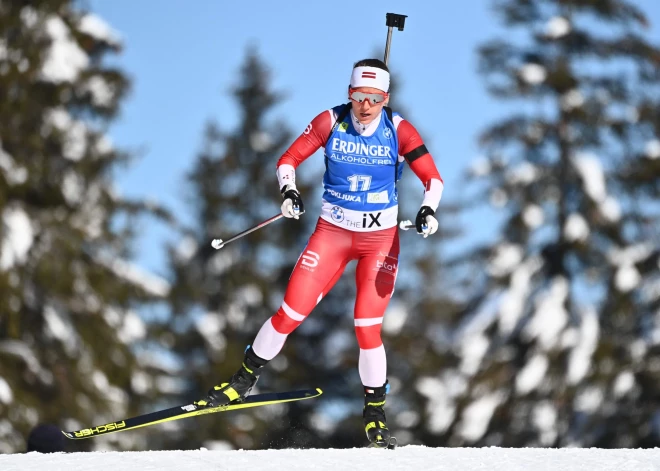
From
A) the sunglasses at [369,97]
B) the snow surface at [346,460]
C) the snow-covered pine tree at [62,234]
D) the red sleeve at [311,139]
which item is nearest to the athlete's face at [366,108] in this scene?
the sunglasses at [369,97]

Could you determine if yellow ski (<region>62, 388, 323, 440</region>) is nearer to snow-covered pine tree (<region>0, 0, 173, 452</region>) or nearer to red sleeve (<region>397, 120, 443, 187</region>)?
red sleeve (<region>397, 120, 443, 187</region>)

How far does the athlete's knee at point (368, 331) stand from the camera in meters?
7.34

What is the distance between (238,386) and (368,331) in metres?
1.16

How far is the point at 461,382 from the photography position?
2005cm

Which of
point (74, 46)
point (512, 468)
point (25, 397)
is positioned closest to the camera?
point (512, 468)

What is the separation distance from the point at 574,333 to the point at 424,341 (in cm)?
390

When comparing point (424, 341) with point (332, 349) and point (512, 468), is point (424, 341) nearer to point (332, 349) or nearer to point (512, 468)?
point (332, 349)

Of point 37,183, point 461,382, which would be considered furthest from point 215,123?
point 461,382

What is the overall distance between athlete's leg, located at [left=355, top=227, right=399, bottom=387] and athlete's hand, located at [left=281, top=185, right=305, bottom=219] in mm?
515

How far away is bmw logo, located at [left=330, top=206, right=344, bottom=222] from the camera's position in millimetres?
7348

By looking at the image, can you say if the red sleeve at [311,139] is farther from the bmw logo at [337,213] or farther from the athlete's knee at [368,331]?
the athlete's knee at [368,331]

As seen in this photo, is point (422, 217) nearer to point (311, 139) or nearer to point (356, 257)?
point (356, 257)

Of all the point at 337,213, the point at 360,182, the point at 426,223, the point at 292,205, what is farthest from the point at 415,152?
the point at 292,205

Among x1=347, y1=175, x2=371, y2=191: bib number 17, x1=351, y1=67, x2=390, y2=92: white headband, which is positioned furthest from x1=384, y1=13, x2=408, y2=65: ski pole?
x1=347, y1=175, x2=371, y2=191: bib number 17
